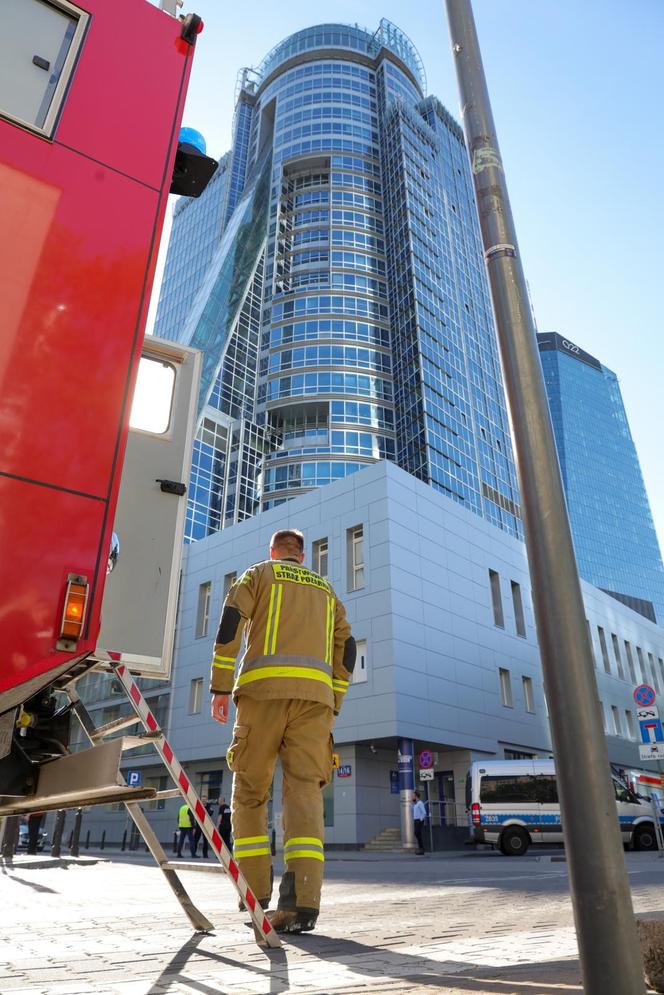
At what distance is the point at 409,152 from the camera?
6975 cm

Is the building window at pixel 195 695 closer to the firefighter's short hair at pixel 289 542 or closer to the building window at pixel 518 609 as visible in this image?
the building window at pixel 518 609

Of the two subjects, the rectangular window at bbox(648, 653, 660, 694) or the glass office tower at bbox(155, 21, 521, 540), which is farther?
the glass office tower at bbox(155, 21, 521, 540)

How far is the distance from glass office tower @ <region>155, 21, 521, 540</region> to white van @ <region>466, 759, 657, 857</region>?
1396 inches

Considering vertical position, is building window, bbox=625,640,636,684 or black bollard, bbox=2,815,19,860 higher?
building window, bbox=625,640,636,684

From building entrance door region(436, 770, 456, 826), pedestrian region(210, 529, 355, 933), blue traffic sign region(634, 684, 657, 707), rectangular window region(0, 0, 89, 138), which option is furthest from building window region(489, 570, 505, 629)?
rectangular window region(0, 0, 89, 138)

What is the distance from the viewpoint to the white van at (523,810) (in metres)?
19.3

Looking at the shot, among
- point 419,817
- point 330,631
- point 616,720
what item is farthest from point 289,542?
point 616,720

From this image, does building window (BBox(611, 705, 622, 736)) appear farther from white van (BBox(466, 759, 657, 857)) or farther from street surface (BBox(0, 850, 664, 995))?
street surface (BBox(0, 850, 664, 995))

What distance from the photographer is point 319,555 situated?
92.1 feet

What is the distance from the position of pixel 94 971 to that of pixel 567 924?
2.67 metres

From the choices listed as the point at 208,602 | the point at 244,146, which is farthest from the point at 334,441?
the point at 244,146

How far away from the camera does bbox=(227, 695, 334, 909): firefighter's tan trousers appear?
3736 mm

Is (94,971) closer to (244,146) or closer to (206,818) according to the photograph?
(206,818)

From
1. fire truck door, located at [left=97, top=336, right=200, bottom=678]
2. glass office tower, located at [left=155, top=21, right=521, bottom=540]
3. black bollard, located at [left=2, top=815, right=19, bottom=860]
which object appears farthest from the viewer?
glass office tower, located at [left=155, top=21, right=521, bottom=540]
